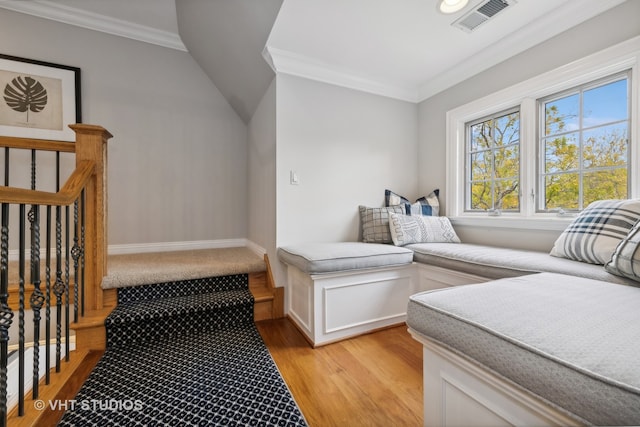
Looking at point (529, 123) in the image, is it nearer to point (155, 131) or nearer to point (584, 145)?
point (584, 145)

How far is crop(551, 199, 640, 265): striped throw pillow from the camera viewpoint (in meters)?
1.37

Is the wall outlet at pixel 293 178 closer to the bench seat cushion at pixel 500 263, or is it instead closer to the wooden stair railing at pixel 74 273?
the bench seat cushion at pixel 500 263

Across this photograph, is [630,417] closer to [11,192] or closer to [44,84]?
[11,192]

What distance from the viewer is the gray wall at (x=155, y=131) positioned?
2680 mm

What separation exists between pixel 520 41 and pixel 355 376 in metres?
2.60

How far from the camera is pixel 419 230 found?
7.61ft

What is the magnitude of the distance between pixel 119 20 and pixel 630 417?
4.23 m

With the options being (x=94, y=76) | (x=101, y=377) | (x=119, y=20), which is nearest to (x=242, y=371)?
(x=101, y=377)

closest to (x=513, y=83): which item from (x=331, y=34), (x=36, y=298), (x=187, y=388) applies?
(x=331, y=34)

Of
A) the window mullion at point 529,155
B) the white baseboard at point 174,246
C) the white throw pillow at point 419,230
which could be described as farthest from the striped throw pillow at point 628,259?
the white baseboard at point 174,246

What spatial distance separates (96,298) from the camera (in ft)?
6.12

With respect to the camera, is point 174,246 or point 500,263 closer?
point 500,263

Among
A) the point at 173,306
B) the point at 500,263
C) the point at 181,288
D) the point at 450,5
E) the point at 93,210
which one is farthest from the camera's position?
the point at 181,288

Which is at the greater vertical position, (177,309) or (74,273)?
(74,273)
